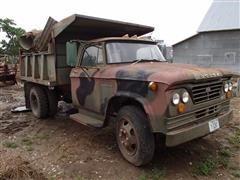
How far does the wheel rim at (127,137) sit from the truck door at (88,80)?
31.7 inches

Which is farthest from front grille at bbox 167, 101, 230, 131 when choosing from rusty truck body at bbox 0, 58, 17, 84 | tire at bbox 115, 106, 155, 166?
rusty truck body at bbox 0, 58, 17, 84

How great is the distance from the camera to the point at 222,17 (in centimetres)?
2214

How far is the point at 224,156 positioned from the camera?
4875 millimetres

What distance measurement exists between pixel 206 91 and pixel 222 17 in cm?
1992

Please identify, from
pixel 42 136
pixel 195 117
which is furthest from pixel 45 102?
pixel 195 117

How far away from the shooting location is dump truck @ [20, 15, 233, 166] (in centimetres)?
392

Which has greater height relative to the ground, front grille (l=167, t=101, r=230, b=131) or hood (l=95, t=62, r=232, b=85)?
hood (l=95, t=62, r=232, b=85)

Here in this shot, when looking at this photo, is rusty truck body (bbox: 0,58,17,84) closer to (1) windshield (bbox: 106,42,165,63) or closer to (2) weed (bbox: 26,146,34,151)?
(2) weed (bbox: 26,146,34,151)

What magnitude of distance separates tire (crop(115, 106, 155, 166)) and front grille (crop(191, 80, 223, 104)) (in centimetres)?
82

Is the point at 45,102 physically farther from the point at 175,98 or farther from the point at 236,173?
the point at 236,173

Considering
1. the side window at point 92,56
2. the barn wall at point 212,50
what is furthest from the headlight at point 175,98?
the barn wall at point 212,50

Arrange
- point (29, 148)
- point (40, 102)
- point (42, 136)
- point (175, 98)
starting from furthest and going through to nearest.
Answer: point (40, 102)
point (42, 136)
point (29, 148)
point (175, 98)

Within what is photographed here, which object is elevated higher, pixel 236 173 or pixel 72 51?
pixel 72 51

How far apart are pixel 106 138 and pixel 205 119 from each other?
2291 millimetres
